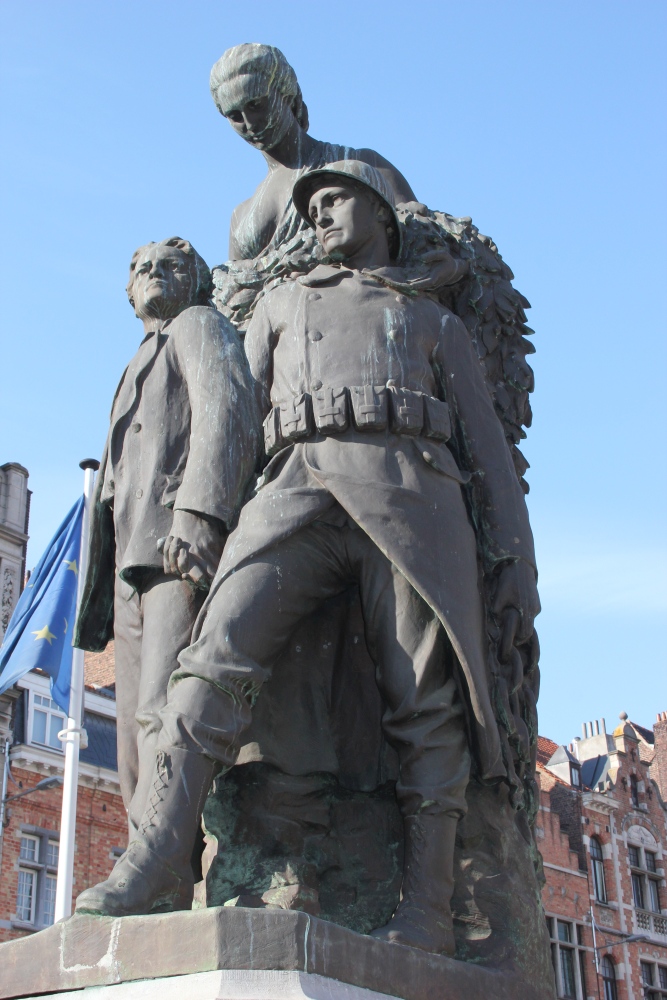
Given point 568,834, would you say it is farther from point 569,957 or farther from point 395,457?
point 395,457

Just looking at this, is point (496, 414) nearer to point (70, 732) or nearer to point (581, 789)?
point (70, 732)

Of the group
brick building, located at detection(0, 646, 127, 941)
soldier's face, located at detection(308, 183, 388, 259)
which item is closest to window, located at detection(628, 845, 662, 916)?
brick building, located at detection(0, 646, 127, 941)

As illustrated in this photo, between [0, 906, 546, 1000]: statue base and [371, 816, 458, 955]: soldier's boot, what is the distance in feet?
0.96

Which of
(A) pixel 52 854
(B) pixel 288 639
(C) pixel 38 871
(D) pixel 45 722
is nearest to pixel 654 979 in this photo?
(A) pixel 52 854

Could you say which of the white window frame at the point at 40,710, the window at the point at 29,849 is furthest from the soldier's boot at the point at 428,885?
the white window frame at the point at 40,710

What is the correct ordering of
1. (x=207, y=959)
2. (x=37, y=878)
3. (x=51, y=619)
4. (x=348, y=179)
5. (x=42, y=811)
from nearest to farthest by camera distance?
1. (x=207, y=959)
2. (x=348, y=179)
3. (x=51, y=619)
4. (x=37, y=878)
5. (x=42, y=811)

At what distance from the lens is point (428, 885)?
436cm

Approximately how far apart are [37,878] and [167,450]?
21.4m

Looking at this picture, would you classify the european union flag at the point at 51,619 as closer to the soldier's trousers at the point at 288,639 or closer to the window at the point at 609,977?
the soldier's trousers at the point at 288,639

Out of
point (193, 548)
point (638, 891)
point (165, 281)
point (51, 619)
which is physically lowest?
point (193, 548)

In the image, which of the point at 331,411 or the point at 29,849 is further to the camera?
the point at 29,849

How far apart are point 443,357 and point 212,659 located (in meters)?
1.60

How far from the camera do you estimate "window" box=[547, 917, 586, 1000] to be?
3262 cm

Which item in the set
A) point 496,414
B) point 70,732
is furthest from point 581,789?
point 496,414
